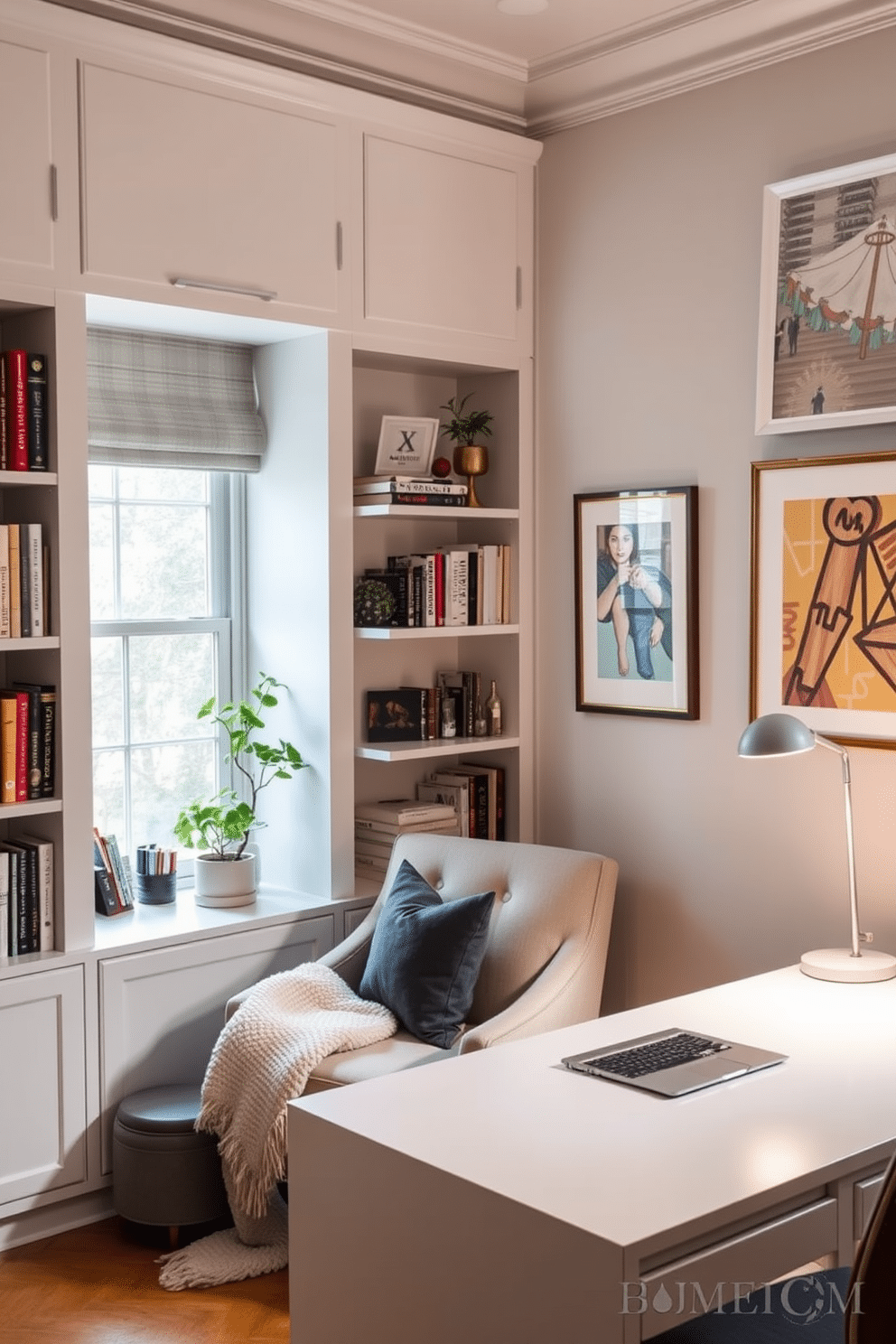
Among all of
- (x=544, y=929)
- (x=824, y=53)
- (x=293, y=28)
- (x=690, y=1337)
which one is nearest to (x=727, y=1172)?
(x=690, y=1337)

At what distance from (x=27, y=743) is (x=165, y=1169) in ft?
3.33

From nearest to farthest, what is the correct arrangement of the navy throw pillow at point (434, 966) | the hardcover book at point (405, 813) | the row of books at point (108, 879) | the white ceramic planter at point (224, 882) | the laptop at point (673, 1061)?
the laptop at point (673, 1061) → the navy throw pillow at point (434, 966) → the row of books at point (108, 879) → the white ceramic planter at point (224, 882) → the hardcover book at point (405, 813)

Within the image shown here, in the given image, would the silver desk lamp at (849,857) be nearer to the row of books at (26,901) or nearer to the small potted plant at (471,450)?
the small potted plant at (471,450)

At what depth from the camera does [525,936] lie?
3.32 metres

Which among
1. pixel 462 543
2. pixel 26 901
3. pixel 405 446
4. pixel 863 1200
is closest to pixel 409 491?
pixel 405 446

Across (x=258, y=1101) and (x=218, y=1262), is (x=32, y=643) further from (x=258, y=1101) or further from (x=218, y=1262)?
(x=218, y=1262)

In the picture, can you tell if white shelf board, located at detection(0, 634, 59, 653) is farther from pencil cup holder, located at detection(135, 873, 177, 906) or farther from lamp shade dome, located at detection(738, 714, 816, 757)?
lamp shade dome, located at detection(738, 714, 816, 757)

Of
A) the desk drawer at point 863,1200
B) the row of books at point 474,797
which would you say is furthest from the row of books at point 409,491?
the desk drawer at point 863,1200

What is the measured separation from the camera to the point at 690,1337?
6.27ft

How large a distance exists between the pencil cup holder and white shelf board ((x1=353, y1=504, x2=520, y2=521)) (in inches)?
43.5

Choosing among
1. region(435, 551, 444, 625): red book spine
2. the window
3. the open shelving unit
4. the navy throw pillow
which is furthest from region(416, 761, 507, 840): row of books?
the navy throw pillow

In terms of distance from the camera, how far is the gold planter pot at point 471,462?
3969 millimetres

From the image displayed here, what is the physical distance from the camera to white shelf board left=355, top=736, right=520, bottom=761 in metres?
3.73

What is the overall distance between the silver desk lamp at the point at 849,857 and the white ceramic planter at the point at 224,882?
1.42m
